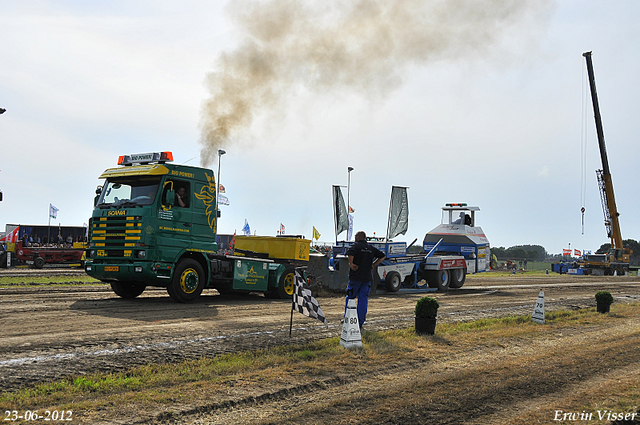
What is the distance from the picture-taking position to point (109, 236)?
41.9 ft

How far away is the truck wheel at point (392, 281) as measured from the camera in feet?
64.4

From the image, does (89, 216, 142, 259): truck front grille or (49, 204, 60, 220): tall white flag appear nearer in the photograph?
(89, 216, 142, 259): truck front grille

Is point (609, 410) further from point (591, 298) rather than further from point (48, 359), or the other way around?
point (591, 298)

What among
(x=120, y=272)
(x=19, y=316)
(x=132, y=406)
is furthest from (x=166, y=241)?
(x=132, y=406)

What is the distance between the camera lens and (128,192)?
12.9 m

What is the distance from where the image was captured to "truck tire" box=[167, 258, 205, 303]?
1306cm

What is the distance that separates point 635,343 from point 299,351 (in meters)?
6.29

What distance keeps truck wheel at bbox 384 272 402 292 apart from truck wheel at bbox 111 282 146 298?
29.3 ft

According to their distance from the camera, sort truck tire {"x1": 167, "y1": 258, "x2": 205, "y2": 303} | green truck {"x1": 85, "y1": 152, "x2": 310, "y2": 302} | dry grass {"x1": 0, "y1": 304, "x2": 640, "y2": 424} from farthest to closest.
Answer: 1. truck tire {"x1": 167, "y1": 258, "x2": 205, "y2": 303}
2. green truck {"x1": 85, "y1": 152, "x2": 310, "y2": 302}
3. dry grass {"x1": 0, "y1": 304, "x2": 640, "y2": 424}

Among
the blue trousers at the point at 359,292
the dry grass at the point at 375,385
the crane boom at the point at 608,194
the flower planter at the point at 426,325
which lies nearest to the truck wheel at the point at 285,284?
the blue trousers at the point at 359,292

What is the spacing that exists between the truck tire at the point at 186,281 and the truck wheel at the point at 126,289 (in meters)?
1.81

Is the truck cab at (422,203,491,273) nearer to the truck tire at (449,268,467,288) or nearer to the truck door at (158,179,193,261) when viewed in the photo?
the truck tire at (449,268,467,288)

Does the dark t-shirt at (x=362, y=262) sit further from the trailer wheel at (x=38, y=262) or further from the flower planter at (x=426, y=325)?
the trailer wheel at (x=38, y=262)

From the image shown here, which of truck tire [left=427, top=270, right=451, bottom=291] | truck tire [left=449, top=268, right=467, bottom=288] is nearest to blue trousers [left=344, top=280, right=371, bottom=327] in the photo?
truck tire [left=427, top=270, right=451, bottom=291]
